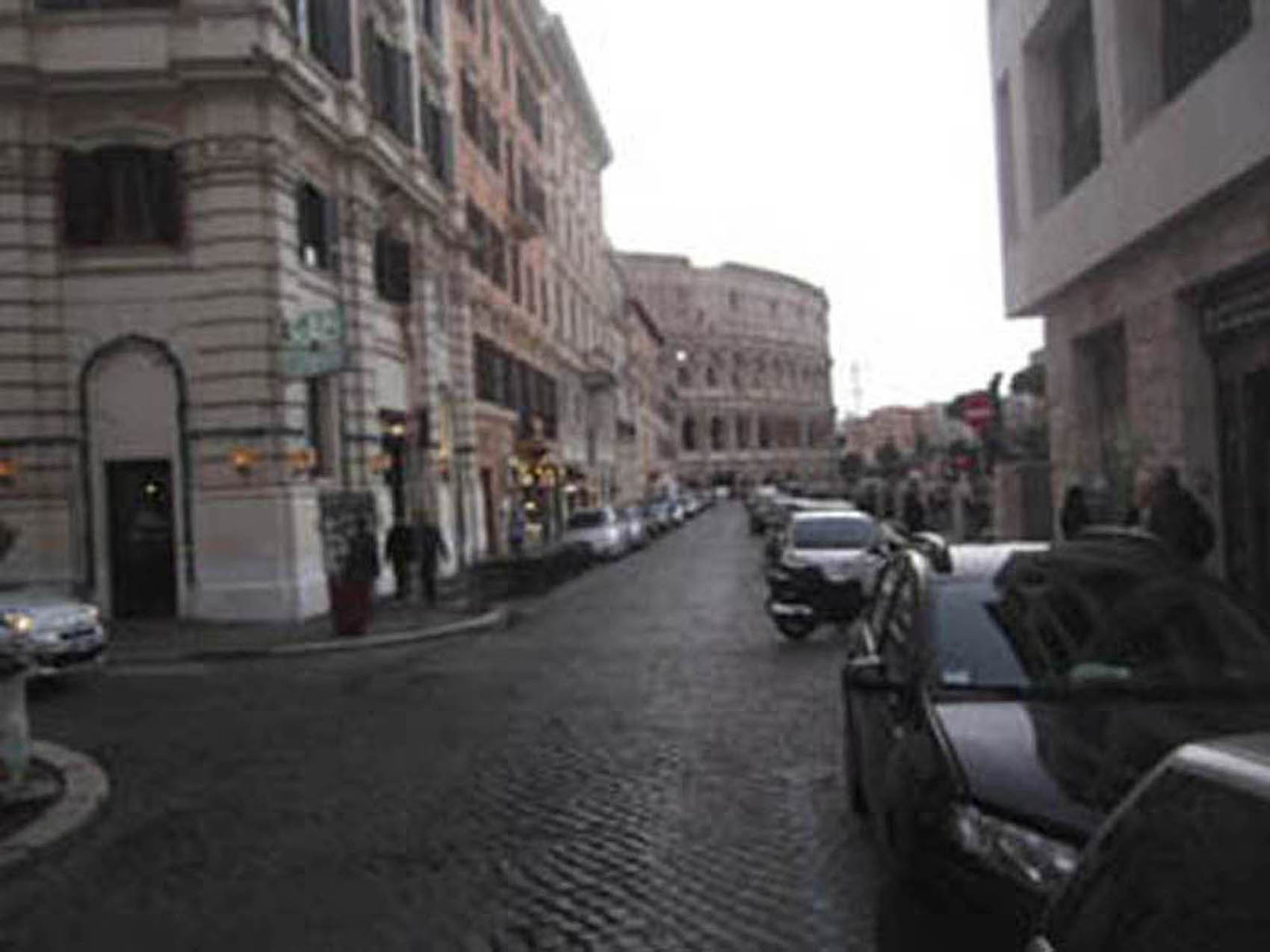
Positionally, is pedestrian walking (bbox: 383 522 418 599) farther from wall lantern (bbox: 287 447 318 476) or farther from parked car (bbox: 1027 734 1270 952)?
parked car (bbox: 1027 734 1270 952)

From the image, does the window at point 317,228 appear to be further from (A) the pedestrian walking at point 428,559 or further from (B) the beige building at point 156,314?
(A) the pedestrian walking at point 428,559

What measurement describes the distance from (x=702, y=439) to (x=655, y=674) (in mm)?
126612

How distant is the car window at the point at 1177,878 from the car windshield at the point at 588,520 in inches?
1671

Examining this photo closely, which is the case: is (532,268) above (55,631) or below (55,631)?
above

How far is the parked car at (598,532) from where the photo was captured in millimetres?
44219

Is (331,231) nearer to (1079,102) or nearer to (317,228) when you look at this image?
(317,228)

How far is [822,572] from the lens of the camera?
1958 cm

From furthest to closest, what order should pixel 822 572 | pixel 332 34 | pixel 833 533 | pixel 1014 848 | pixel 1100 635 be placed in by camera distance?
pixel 332 34 → pixel 833 533 → pixel 822 572 → pixel 1100 635 → pixel 1014 848

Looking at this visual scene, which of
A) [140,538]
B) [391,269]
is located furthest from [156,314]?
[391,269]

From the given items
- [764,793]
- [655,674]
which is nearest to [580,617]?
[655,674]

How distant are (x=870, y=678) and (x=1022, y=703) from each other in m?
0.88

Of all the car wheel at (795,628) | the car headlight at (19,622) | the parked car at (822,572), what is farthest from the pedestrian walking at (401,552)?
the car headlight at (19,622)

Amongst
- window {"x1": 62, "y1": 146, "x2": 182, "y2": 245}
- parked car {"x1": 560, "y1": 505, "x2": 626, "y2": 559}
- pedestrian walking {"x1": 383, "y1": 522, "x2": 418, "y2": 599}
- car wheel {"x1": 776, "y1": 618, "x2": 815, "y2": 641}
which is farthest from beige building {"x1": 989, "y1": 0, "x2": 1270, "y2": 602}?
parked car {"x1": 560, "y1": 505, "x2": 626, "y2": 559}

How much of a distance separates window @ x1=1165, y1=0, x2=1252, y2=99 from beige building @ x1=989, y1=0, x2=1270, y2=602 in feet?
0.08
